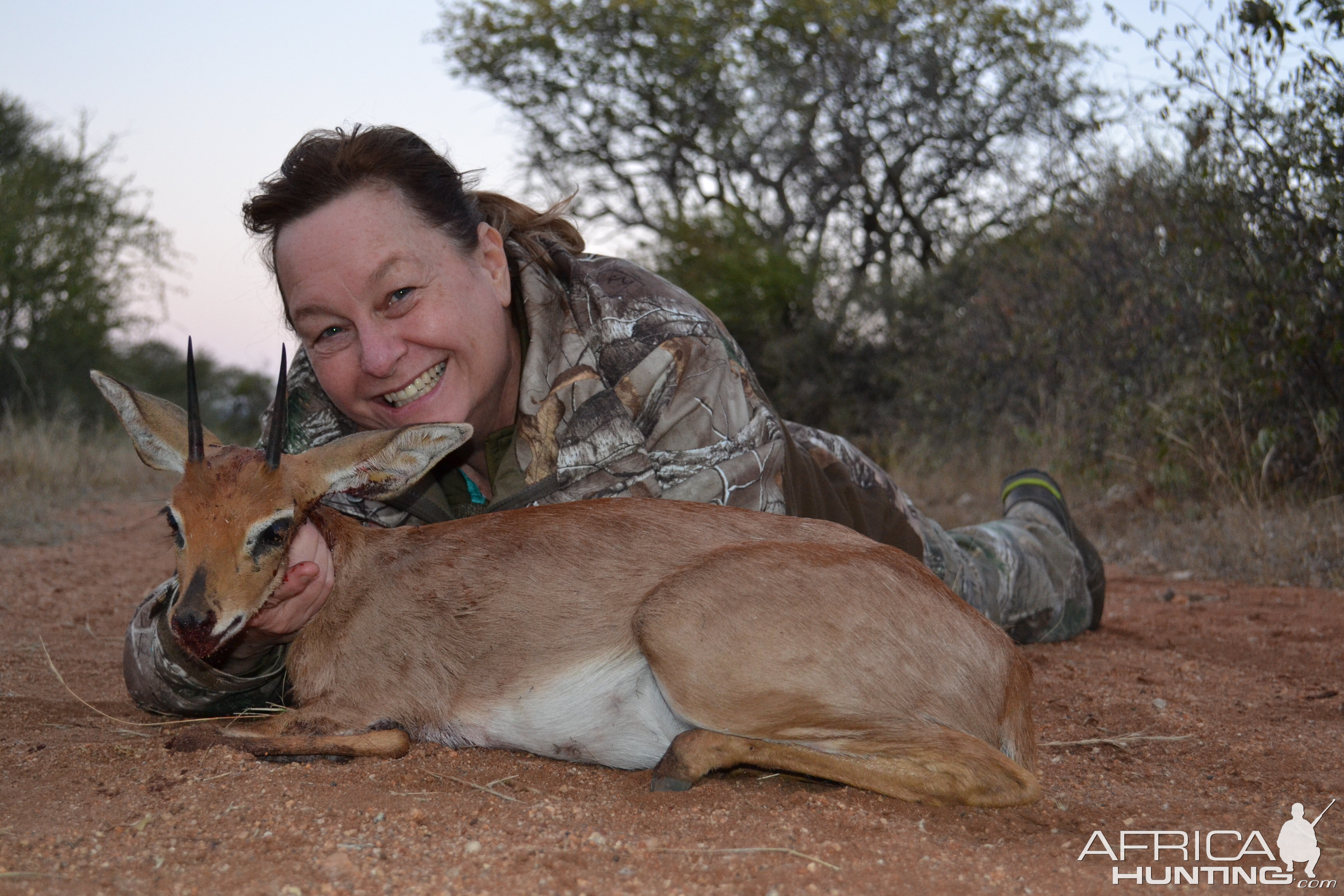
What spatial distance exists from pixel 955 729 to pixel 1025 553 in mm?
2957

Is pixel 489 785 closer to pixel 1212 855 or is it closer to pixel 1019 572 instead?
pixel 1212 855

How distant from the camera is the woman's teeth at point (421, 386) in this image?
455 centimetres

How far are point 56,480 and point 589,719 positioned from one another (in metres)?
11.1

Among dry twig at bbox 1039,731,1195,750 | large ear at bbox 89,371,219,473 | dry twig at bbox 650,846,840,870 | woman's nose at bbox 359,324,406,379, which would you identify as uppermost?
woman's nose at bbox 359,324,406,379

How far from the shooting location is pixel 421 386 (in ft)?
15.0

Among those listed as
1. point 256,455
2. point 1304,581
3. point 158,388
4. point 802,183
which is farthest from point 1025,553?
point 158,388

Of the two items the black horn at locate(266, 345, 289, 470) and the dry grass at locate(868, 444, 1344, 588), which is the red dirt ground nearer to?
the black horn at locate(266, 345, 289, 470)

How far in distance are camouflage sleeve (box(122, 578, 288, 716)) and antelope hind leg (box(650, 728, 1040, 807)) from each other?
1.70m

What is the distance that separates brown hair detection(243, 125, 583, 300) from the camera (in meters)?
4.48

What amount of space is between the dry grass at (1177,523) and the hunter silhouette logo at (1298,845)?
4.86 meters

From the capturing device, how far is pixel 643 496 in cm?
454

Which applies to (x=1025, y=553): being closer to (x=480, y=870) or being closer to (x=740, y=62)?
(x=480, y=870)

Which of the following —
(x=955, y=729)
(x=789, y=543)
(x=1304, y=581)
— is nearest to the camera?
(x=955, y=729)

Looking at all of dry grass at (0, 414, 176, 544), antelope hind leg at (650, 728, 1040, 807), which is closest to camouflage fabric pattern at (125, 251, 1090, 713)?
antelope hind leg at (650, 728, 1040, 807)
